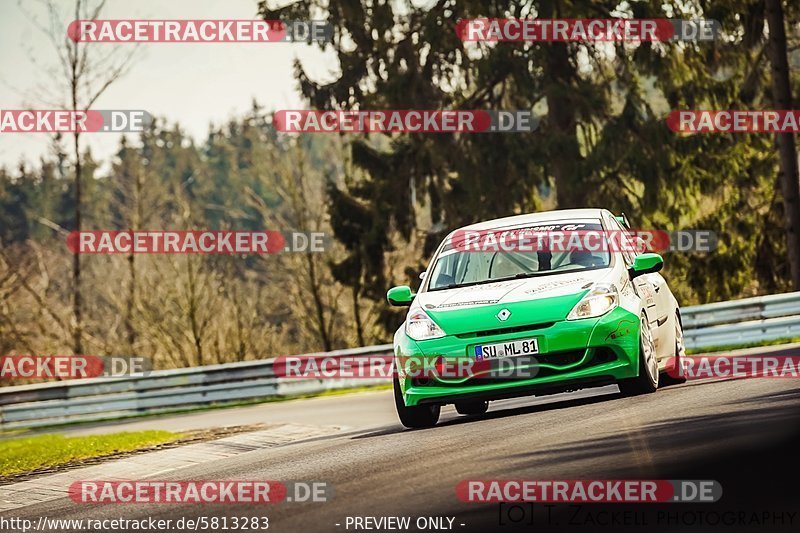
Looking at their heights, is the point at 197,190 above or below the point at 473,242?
above

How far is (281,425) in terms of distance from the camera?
51.4ft

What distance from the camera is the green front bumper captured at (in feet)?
32.9

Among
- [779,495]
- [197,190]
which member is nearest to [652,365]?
[779,495]

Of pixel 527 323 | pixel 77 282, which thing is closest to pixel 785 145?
pixel 527 323

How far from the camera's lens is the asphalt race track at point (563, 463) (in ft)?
21.8

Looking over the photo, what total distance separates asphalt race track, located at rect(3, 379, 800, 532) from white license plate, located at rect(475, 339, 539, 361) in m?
0.64

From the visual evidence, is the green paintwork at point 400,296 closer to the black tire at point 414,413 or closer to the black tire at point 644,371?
the black tire at point 414,413

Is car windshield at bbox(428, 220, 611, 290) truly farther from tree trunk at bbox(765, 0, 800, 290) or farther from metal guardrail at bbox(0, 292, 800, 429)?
tree trunk at bbox(765, 0, 800, 290)

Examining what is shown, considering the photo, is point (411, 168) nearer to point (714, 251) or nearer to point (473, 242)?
point (714, 251)

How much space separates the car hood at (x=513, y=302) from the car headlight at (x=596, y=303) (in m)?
0.05

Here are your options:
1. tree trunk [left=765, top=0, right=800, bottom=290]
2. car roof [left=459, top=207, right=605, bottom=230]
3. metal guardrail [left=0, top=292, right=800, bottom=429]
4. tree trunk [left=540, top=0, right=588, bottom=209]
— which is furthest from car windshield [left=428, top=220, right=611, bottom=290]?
tree trunk [left=540, top=0, right=588, bottom=209]

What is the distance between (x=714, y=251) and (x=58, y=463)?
21.4 meters

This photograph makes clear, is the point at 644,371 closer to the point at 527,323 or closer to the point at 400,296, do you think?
the point at 527,323

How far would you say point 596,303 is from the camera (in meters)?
10.2
